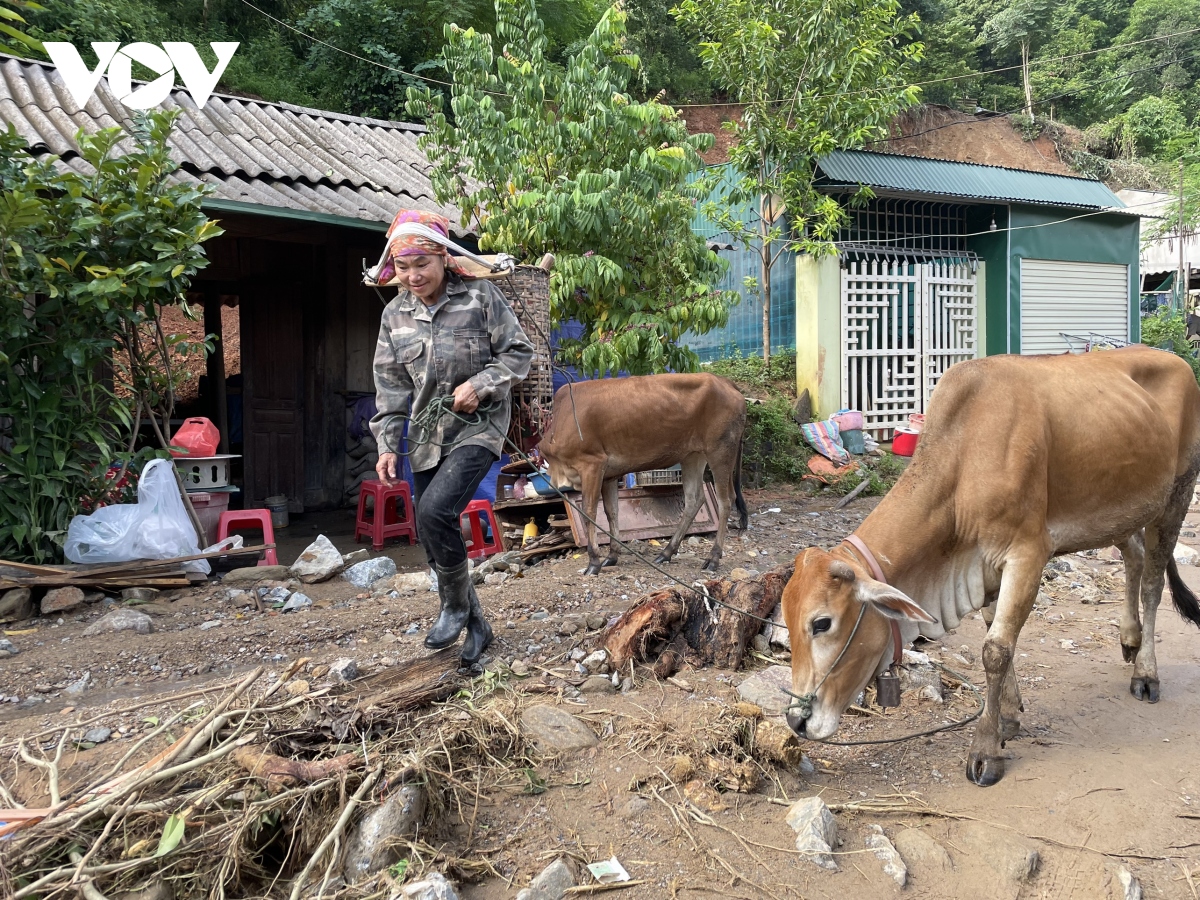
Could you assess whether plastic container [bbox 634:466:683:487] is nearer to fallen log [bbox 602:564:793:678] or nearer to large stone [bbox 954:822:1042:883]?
fallen log [bbox 602:564:793:678]

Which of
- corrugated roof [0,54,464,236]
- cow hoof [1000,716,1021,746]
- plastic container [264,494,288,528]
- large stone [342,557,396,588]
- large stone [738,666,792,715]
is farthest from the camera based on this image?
plastic container [264,494,288,528]

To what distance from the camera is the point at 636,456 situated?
22.0 feet

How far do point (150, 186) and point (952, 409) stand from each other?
5171mm

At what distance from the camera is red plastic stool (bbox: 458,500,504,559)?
7.25m

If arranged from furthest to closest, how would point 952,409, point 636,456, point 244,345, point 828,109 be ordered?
1. point 828,109
2. point 244,345
3. point 636,456
4. point 952,409

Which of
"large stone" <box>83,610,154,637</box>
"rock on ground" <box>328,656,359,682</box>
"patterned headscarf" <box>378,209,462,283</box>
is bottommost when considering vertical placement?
"large stone" <box>83,610,154,637</box>

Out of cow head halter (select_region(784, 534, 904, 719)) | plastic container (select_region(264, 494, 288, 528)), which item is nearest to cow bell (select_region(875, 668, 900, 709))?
cow head halter (select_region(784, 534, 904, 719))

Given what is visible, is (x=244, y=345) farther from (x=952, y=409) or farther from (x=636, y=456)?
(x=952, y=409)

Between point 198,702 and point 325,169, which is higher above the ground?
point 325,169

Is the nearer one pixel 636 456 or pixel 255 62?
pixel 636 456

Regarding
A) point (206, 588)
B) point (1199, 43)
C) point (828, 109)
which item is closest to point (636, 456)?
point (206, 588)

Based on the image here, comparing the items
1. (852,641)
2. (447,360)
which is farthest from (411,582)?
(852,641)

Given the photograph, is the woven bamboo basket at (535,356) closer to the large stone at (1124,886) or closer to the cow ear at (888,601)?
the cow ear at (888,601)

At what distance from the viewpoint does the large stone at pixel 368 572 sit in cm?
620
